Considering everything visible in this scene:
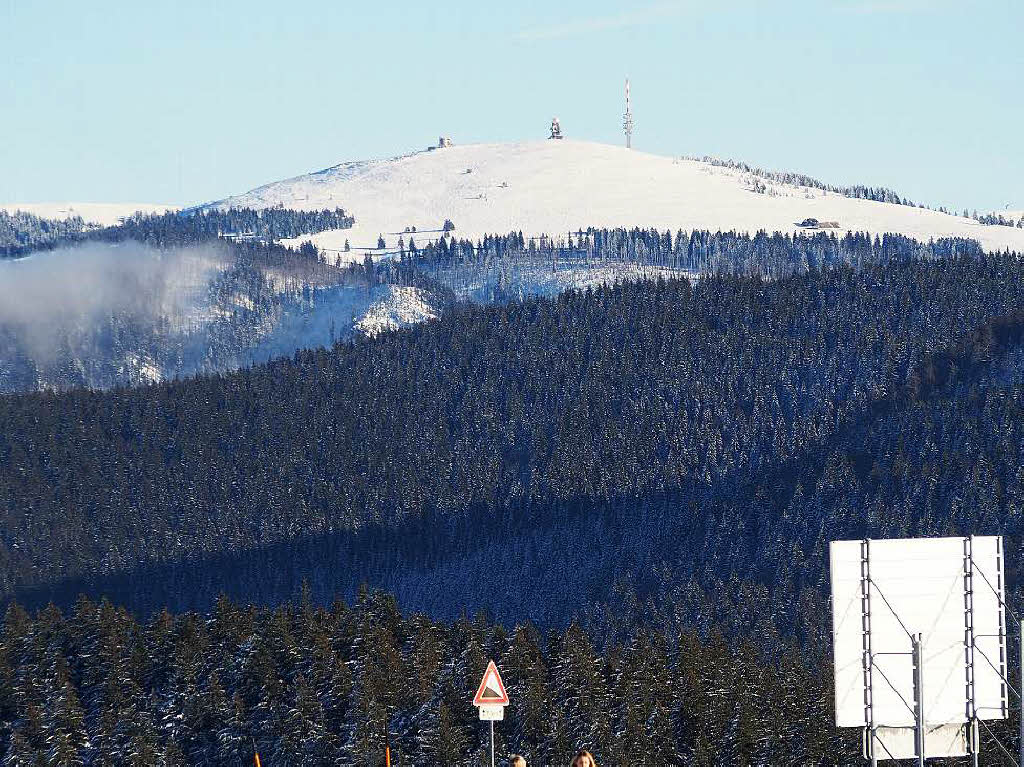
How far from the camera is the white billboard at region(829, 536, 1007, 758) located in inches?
1238

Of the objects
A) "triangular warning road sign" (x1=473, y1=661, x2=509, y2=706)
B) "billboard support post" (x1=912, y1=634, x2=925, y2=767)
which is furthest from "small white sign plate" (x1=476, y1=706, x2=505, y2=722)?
"billboard support post" (x1=912, y1=634, x2=925, y2=767)

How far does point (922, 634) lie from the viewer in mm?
31828

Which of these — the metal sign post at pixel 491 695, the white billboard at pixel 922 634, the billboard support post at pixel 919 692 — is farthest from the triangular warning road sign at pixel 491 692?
the billboard support post at pixel 919 692

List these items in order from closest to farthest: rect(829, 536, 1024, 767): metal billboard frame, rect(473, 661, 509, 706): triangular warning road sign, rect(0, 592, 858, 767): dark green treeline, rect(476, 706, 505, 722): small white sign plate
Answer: rect(829, 536, 1024, 767): metal billboard frame
rect(473, 661, 509, 706): triangular warning road sign
rect(476, 706, 505, 722): small white sign plate
rect(0, 592, 858, 767): dark green treeline

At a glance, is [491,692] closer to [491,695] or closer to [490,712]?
[491,695]

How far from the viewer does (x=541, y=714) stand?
237ft

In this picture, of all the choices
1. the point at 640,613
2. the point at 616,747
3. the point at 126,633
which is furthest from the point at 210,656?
the point at 640,613

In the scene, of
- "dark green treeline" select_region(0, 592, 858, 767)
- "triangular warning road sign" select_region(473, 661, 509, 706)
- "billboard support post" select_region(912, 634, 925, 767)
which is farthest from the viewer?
"dark green treeline" select_region(0, 592, 858, 767)

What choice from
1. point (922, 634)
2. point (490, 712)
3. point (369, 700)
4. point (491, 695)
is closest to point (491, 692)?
point (491, 695)

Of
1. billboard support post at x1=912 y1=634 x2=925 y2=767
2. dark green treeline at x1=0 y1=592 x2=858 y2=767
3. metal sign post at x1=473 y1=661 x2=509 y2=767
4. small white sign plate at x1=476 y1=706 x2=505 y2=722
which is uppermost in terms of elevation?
billboard support post at x1=912 y1=634 x2=925 y2=767

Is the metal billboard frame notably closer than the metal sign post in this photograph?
Yes

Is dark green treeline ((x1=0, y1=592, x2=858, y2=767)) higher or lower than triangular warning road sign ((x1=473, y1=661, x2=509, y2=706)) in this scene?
lower

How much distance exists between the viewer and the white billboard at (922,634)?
1238 inches

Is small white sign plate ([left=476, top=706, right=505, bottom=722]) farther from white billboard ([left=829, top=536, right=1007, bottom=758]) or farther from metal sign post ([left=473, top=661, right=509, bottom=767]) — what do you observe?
white billboard ([left=829, top=536, right=1007, bottom=758])
